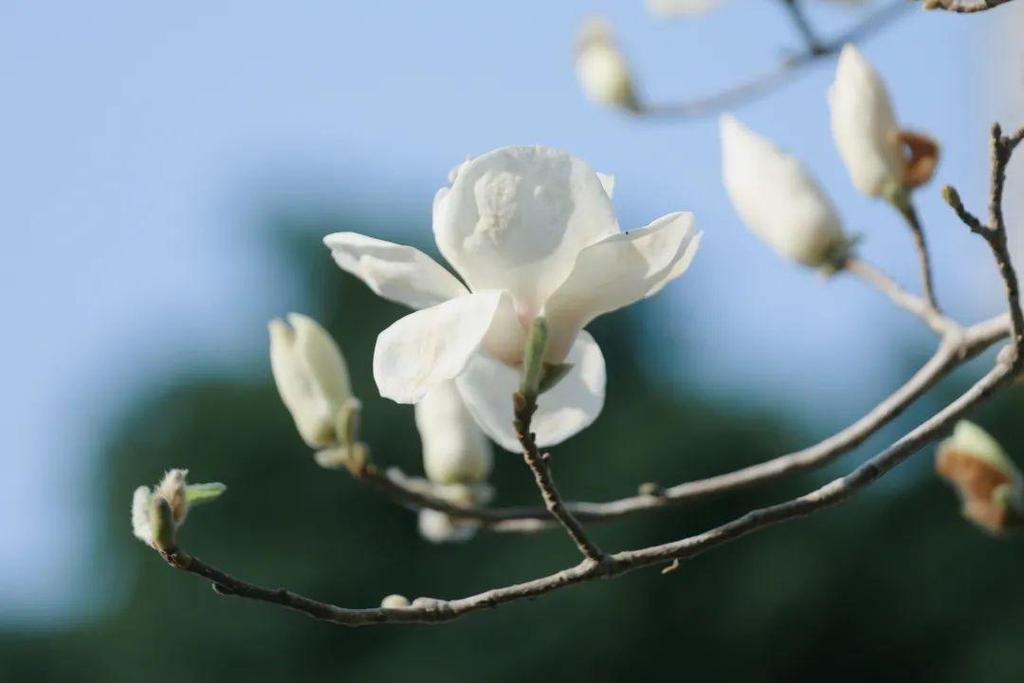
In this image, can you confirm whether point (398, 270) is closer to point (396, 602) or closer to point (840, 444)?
point (396, 602)

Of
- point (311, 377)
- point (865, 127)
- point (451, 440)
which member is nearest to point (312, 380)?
point (311, 377)

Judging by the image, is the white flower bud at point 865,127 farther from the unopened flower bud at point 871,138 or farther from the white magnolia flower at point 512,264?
the white magnolia flower at point 512,264

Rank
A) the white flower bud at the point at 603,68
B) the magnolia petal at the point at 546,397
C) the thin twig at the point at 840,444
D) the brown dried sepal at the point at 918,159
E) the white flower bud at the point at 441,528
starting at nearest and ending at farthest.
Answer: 1. the magnolia petal at the point at 546,397
2. the thin twig at the point at 840,444
3. the brown dried sepal at the point at 918,159
4. the white flower bud at the point at 441,528
5. the white flower bud at the point at 603,68

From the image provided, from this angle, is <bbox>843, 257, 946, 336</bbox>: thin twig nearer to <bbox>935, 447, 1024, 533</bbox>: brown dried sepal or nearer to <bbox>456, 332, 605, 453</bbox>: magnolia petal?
<bbox>935, 447, 1024, 533</bbox>: brown dried sepal

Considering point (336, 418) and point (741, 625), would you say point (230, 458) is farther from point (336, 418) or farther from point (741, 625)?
point (336, 418)

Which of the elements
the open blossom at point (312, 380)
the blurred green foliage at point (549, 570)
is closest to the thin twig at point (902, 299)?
the open blossom at point (312, 380)

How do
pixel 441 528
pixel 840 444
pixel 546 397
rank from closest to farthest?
pixel 546 397 → pixel 840 444 → pixel 441 528

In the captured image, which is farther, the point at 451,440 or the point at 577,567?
the point at 451,440
